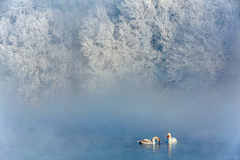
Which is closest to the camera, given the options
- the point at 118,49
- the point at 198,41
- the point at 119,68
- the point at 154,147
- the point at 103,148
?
the point at 103,148

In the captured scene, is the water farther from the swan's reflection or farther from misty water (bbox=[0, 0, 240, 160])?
misty water (bbox=[0, 0, 240, 160])

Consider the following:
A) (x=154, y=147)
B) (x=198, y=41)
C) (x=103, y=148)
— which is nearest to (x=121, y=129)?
(x=154, y=147)

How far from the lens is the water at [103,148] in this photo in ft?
51.4

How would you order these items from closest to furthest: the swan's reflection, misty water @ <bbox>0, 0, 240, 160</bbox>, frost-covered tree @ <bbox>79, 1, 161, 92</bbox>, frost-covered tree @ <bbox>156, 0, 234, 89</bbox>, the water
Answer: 1. the water
2. the swan's reflection
3. misty water @ <bbox>0, 0, 240, 160</bbox>
4. frost-covered tree @ <bbox>156, 0, 234, 89</bbox>
5. frost-covered tree @ <bbox>79, 1, 161, 92</bbox>

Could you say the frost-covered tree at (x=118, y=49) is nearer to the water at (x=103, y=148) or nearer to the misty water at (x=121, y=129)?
the misty water at (x=121, y=129)

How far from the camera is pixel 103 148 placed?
57.3 ft

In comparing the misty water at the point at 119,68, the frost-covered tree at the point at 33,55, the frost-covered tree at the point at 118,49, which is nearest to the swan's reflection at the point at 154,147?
the misty water at the point at 119,68

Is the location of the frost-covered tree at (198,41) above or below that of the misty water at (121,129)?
above

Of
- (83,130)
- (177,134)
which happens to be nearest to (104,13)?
(83,130)

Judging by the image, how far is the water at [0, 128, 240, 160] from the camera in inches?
617

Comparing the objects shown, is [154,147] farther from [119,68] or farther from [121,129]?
[119,68]

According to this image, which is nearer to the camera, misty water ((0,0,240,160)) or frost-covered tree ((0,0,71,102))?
misty water ((0,0,240,160))

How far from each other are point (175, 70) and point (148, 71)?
2517 millimetres

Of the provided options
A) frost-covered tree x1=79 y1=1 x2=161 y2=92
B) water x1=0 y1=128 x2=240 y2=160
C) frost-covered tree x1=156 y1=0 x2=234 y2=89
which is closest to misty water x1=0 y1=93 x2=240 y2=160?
water x1=0 y1=128 x2=240 y2=160
